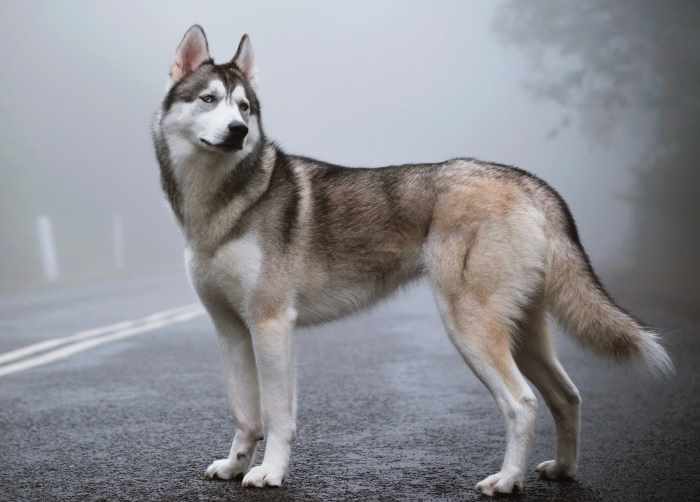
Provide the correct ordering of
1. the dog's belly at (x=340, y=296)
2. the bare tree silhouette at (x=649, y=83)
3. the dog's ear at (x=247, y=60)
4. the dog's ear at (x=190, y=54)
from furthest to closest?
1. the bare tree silhouette at (x=649, y=83)
2. the dog's ear at (x=247, y=60)
3. the dog's ear at (x=190, y=54)
4. the dog's belly at (x=340, y=296)

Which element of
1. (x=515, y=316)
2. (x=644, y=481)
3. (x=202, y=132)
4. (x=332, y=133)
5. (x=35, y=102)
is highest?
(x=202, y=132)

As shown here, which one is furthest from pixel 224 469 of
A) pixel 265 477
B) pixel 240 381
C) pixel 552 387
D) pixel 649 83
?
pixel 649 83

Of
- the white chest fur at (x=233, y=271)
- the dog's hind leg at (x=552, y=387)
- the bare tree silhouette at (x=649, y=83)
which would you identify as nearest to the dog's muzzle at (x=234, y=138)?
the white chest fur at (x=233, y=271)

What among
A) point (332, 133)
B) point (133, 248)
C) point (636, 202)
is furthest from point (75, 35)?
point (332, 133)

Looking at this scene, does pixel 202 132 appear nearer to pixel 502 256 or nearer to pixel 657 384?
pixel 502 256

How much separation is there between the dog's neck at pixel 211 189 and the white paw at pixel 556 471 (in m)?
1.78

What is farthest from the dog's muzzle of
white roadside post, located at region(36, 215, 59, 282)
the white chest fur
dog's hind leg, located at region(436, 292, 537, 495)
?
white roadside post, located at region(36, 215, 59, 282)

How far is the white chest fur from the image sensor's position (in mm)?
4660

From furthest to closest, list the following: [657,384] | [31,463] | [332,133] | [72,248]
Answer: [332,133]
[72,248]
[657,384]
[31,463]

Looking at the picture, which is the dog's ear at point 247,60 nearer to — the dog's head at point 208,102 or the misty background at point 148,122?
the dog's head at point 208,102

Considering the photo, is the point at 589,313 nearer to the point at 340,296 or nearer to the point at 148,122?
the point at 340,296

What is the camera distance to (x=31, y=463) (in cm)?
494

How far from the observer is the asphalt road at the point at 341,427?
4.52 meters

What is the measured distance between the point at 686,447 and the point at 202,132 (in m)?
2.85
